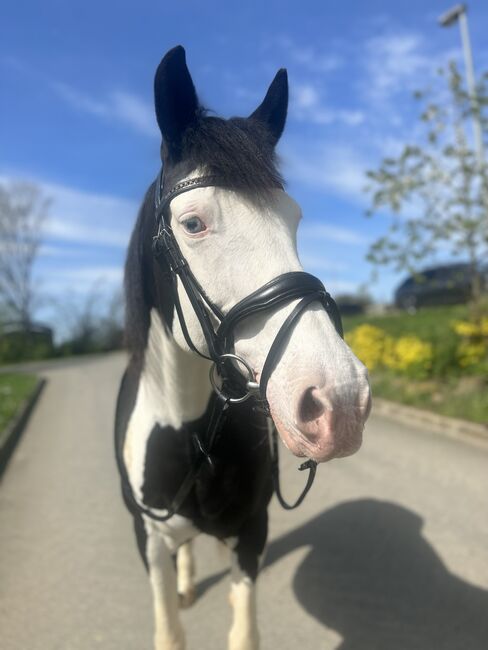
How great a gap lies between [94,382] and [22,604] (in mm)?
12577

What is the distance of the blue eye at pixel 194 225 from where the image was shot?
4.99 ft

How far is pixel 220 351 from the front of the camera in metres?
1.51

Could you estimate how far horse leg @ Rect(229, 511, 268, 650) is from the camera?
7.15 ft

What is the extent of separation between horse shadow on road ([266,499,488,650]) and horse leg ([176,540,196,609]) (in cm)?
61

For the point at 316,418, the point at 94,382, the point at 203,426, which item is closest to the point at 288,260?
the point at 316,418

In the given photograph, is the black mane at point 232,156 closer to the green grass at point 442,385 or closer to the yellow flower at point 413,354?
the green grass at point 442,385

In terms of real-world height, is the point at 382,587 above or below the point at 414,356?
below

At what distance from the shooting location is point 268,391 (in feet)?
4.32

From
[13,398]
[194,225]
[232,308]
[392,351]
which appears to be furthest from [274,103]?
[13,398]

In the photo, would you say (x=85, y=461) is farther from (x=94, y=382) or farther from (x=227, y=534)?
(x=94, y=382)

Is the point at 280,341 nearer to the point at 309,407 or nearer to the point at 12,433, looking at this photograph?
the point at 309,407

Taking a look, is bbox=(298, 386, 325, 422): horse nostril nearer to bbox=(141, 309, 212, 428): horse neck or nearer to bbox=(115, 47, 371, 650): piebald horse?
bbox=(115, 47, 371, 650): piebald horse

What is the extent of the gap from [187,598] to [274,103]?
2.81 metres

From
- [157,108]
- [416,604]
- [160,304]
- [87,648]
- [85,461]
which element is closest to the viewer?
[157,108]
